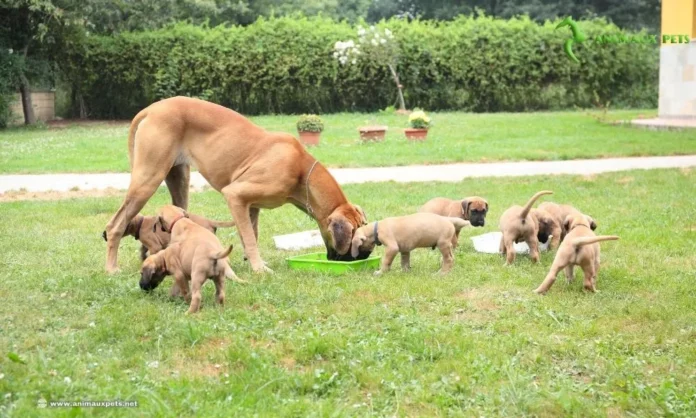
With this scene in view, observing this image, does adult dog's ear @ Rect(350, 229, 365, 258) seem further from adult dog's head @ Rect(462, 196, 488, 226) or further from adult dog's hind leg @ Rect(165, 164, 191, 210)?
adult dog's hind leg @ Rect(165, 164, 191, 210)

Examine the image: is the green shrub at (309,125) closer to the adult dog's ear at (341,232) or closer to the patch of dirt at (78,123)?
the adult dog's ear at (341,232)

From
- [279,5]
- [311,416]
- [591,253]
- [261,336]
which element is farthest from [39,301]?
[279,5]

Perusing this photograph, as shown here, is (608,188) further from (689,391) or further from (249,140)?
(689,391)

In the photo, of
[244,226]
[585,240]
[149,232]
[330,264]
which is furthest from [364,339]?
[149,232]

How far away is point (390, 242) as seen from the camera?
791cm

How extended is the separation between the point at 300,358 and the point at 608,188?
901 centimetres

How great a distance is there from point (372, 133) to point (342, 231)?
13247 millimetres

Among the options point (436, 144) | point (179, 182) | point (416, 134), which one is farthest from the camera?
point (416, 134)

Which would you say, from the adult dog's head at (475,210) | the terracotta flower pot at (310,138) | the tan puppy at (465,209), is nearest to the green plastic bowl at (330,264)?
the tan puppy at (465,209)

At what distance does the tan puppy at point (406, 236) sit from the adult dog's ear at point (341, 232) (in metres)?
0.06

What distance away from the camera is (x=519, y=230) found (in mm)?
8336

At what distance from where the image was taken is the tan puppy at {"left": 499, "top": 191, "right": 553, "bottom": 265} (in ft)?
27.2

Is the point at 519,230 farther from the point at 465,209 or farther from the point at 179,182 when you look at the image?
the point at 179,182

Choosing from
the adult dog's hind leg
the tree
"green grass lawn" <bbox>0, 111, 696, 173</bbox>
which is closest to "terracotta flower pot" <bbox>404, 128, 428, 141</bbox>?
"green grass lawn" <bbox>0, 111, 696, 173</bbox>
